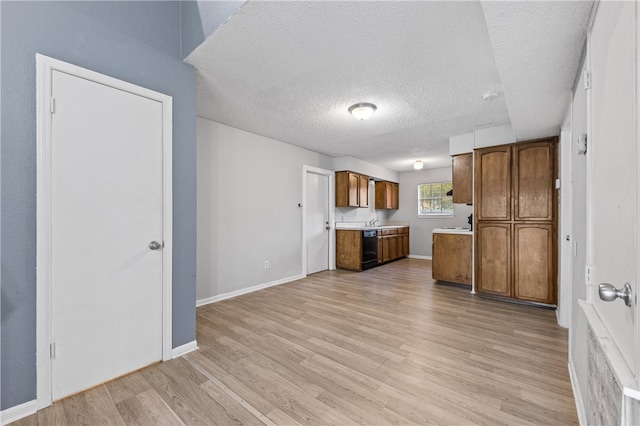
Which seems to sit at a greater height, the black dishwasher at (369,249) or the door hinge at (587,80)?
the door hinge at (587,80)

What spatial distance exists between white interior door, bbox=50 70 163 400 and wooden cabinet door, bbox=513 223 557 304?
4039 millimetres

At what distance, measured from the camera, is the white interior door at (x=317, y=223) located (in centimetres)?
520

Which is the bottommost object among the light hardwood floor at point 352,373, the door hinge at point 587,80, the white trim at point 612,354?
the light hardwood floor at point 352,373

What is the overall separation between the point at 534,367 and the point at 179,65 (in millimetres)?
3656

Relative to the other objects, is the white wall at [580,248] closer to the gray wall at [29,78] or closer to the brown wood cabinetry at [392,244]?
the gray wall at [29,78]

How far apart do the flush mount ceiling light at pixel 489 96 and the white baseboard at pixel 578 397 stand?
2.37 m

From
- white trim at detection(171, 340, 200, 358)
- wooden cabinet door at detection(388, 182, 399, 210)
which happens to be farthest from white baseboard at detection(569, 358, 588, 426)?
wooden cabinet door at detection(388, 182, 399, 210)

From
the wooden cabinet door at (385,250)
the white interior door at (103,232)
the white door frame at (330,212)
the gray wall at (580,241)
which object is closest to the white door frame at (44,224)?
the white interior door at (103,232)

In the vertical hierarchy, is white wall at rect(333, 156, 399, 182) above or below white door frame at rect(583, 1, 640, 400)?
above

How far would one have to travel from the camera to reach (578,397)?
1.59 m

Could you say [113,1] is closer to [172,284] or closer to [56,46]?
[56,46]

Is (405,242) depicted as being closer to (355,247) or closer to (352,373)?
(355,247)

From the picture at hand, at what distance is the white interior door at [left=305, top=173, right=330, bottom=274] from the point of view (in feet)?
17.1

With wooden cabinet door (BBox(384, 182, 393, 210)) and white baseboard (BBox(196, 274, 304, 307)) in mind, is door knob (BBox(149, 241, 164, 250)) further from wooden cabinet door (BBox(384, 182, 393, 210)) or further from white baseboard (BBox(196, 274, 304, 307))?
wooden cabinet door (BBox(384, 182, 393, 210))
